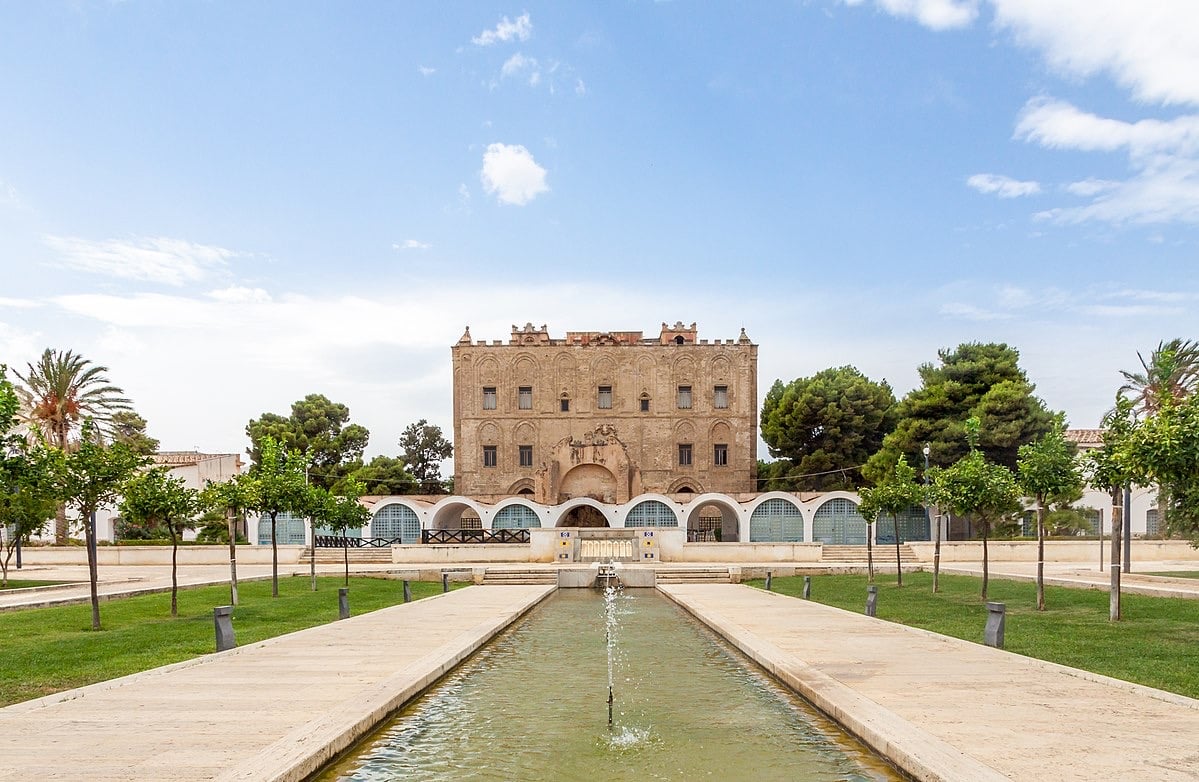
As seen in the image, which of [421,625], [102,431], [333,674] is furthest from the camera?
[102,431]

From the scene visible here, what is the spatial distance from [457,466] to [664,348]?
14.5m

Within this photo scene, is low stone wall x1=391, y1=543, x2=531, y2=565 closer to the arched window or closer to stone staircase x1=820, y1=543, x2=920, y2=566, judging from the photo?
the arched window

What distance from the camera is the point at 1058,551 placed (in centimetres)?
3609

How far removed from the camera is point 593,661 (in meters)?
11.9

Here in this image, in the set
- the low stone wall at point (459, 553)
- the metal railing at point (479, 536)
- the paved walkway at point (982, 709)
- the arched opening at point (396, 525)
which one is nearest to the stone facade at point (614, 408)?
the arched opening at point (396, 525)

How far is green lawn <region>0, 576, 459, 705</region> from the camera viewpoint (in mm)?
10516

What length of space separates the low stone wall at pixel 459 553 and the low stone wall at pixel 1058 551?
1540 cm

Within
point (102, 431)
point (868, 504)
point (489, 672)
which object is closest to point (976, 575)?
point (868, 504)

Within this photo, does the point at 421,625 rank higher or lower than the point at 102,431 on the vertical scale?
lower

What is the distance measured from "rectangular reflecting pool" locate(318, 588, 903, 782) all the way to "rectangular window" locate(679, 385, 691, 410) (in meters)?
43.6

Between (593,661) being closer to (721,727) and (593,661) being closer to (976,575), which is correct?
(721,727)

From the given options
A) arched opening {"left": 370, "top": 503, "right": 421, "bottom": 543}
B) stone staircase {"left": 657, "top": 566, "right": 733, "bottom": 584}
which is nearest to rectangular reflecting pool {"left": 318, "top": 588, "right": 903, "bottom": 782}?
stone staircase {"left": 657, "top": 566, "right": 733, "bottom": 584}

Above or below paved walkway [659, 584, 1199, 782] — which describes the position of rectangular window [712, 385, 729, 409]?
above

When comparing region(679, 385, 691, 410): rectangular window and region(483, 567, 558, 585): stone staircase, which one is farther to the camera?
region(679, 385, 691, 410): rectangular window
